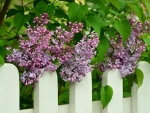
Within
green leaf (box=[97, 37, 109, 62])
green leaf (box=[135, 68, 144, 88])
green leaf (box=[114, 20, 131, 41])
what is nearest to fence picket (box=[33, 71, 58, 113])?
green leaf (box=[97, 37, 109, 62])

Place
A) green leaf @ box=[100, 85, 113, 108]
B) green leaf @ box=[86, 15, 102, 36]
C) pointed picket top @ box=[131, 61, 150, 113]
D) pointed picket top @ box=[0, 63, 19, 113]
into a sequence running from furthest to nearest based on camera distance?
pointed picket top @ box=[131, 61, 150, 113], green leaf @ box=[100, 85, 113, 108], green leaf @ box=[86, 15, 102, 36], pointed picket top @ box=[0, 63, 19, 113]

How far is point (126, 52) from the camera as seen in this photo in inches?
70.2

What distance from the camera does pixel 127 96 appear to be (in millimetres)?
1986

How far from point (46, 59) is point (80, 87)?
22 cm

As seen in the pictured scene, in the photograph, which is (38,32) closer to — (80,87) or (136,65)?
(80,87)

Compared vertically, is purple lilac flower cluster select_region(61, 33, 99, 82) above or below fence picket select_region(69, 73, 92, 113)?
above

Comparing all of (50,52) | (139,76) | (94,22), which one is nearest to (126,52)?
(139,76)

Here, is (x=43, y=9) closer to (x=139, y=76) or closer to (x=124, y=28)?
(x=124, y=28)

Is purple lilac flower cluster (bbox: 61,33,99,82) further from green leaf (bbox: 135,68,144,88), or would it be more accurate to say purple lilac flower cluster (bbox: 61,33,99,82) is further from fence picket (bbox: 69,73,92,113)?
green leaf (bbox: 135,68,144,88)

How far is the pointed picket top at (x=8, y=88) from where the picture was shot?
1468mm

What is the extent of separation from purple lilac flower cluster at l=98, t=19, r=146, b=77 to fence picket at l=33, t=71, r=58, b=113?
0.91 ft

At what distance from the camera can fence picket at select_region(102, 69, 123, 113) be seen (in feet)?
5.76

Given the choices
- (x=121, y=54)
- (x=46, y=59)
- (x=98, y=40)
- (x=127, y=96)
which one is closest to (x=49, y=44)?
(x=46, y=59)

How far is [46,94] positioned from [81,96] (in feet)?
0.55
